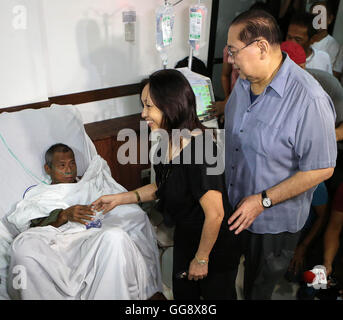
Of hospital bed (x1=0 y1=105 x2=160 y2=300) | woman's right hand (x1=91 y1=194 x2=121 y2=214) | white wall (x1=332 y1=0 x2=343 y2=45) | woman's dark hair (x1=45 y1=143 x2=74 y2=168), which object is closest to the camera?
woman's right hand (x1=91 y1=194 x2=121 y2=214)

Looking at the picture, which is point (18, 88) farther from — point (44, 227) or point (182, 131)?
point (182, 131)

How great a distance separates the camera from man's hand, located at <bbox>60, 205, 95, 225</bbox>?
1.80 meters

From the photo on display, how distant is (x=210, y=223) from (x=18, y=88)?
163 cm

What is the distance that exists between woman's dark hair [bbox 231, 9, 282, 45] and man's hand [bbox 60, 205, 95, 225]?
1.06 m

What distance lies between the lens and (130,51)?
9.26ft

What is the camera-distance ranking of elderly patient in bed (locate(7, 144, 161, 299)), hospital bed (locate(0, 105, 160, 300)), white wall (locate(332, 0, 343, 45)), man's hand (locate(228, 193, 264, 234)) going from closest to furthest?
man's hand (locate(228, 193, 264, 234)) < elderly patient in bed (locate(7, 144, 161, 299)) < hospital bed (locate(0, 105, 160, 300)) < white wall (locate(332, 0, 343, 45))

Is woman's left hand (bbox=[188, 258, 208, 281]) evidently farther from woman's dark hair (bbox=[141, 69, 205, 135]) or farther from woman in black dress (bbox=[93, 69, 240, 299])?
woman's dark hair (bbox=[141, 69, 205, 135])

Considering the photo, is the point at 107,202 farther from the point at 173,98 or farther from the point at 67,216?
the point at 173,98

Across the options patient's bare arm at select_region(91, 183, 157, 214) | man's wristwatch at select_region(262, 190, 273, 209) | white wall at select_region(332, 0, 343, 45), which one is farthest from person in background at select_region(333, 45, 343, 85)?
patient's bare arm at select_region(91, 183, 157, 214)

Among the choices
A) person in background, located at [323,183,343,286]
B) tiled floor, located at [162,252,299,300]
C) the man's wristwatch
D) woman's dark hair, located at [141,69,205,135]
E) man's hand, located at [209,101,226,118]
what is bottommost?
tiled floor, located at [162,252,299,300]

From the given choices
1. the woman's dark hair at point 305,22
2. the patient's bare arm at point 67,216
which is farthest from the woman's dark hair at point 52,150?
the woman's dark hair at point 305,22

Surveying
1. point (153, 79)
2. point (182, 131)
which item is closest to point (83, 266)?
point (182, 131)

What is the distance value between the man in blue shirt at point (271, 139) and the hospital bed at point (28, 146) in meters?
1.01

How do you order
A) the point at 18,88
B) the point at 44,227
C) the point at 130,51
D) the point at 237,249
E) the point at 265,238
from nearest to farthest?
the point at 237,249, the point at 265,238, the point at 44,227, the point at 18,88, the point at 130,51
